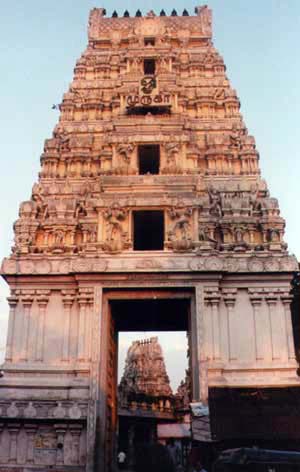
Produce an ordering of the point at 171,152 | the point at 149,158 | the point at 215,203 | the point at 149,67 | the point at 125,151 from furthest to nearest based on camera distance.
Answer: the point at 149,67 → the point at 149,158 → the point at 125,151 → the point at 171,152 → the point at 215,203

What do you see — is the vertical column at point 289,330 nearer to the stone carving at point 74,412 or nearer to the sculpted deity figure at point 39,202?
the stone carving at point 74,412

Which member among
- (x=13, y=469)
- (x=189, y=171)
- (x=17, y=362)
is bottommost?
(x=13, y=469)

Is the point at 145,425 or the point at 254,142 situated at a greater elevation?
the point at 254,142

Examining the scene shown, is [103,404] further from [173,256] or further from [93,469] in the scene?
[173,256]

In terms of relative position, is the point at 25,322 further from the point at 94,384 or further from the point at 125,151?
the point at 125,151

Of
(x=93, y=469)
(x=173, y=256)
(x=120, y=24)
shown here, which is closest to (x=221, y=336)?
(x=173, y=256)

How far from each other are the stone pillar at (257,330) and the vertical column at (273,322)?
33 centimetres

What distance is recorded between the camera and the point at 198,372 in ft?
59.0

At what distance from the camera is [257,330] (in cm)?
1878

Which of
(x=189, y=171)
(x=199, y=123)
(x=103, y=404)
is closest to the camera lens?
(x=103, y=404)

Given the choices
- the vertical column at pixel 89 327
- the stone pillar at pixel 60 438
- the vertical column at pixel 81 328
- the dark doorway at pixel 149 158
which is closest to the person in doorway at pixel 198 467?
the stone pillar at pixel 60 438

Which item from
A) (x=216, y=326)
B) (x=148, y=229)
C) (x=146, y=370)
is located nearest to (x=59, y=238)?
(x=148, y=229)

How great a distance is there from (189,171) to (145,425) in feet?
72.8

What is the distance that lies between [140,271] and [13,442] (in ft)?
23.4
